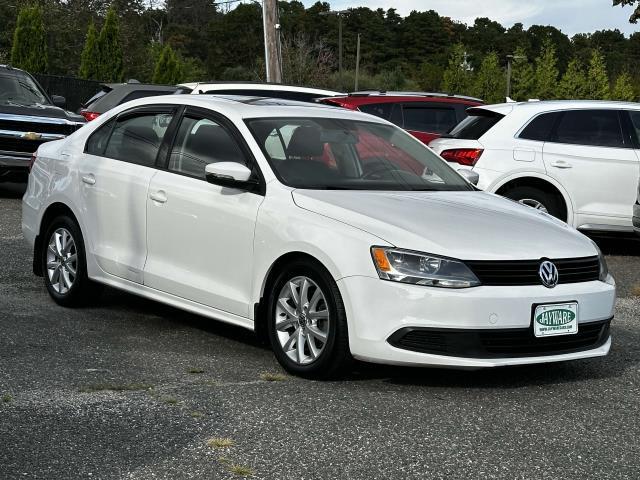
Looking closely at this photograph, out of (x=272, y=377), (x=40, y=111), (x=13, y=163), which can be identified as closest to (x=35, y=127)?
(x=40, y=111)

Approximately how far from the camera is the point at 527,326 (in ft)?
20.5

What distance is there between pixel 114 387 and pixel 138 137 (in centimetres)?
240

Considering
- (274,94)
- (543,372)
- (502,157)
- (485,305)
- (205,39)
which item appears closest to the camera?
(485,305)

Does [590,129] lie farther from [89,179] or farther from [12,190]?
[12,190]

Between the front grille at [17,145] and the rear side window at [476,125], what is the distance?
6.19 meters

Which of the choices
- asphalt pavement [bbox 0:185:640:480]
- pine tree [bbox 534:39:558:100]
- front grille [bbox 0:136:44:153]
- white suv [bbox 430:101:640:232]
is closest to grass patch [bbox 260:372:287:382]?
asphalt pavement [bbox 0:185:640:480]

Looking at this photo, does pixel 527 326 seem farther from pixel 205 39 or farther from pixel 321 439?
pixel 205 39

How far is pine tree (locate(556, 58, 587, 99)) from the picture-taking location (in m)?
60.2

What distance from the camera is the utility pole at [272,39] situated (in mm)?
24984

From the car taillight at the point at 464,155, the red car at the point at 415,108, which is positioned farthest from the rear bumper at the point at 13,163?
the car taillight at the point at 464,155

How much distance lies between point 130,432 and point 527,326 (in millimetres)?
2144

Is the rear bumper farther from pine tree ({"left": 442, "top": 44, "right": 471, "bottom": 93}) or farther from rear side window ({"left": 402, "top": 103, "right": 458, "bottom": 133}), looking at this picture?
pine tree ({"left": 442, "top": 44, "right": 471, "bottom": 93})

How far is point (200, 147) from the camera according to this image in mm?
7602

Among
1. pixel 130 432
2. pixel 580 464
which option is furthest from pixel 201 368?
pixel 580 464
